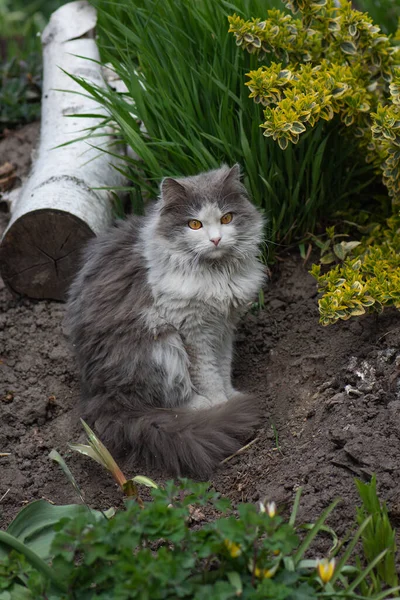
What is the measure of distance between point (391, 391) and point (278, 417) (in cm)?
58

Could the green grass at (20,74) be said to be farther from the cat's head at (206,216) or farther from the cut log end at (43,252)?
the cat's head at (206,216)

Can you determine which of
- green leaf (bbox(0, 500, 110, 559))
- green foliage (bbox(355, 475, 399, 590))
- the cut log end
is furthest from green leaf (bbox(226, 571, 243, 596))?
the cut log end

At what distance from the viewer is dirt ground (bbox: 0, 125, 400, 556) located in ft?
9.46

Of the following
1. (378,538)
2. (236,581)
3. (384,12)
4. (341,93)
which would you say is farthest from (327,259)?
(384,12)

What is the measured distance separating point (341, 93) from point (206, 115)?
2.43ft

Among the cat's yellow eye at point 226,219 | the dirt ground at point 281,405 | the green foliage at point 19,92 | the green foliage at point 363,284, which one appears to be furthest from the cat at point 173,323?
the green foliage at point 19,92

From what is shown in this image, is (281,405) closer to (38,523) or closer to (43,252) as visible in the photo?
(38,523)

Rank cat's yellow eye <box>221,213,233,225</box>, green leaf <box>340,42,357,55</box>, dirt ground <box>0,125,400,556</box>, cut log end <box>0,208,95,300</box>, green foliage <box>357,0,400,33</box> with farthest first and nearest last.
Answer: green foliage <box>357,0,400,33</box>
cut log end <box>0,208,95,300</box>
green leaf <box>340,42,357,55</box>
cat's yellow eye <box>221,213,233,225</box>
dirt ground <box>0,125,400,556</box>

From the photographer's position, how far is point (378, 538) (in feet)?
7.77

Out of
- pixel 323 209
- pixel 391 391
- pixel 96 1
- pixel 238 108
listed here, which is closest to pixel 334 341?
pixel 391 391

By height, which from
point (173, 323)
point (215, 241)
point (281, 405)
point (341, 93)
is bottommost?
point (281, 405)

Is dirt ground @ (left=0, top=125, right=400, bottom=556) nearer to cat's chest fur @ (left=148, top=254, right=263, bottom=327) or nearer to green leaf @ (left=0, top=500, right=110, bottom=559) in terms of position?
green leaf @ (left=0, top=500, right=110, bottom=559)

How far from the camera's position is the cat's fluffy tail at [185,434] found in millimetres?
3236

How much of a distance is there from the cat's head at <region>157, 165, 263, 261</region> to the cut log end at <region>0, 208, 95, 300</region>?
85cm
